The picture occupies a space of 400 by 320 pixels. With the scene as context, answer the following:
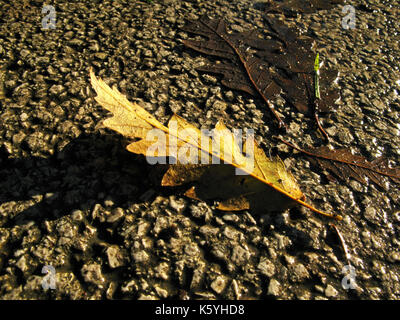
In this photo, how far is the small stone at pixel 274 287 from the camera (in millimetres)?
1062

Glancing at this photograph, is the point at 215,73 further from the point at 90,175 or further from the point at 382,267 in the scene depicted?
the point at 382,267

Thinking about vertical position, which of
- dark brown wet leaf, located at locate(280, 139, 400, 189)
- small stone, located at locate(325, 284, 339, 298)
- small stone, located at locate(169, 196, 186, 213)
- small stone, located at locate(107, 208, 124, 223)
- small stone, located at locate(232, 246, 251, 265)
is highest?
dark brown wet leaf, located at locate(280, 139, 400, 189)

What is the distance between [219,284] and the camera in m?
1.06

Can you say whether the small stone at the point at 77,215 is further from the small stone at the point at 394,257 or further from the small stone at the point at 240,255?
the small stone at the point at 394,257

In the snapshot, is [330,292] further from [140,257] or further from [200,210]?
[140,257]

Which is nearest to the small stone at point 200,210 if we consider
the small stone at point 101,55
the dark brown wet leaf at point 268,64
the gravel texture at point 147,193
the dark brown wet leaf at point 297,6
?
the gravel texture at point 147,193

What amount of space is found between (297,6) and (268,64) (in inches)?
36.1

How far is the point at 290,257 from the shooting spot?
1163mm

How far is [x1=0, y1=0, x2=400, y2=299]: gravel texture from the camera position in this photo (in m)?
1.06

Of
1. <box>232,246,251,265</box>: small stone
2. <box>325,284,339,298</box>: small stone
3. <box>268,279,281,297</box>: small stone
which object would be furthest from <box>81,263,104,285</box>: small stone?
<box>325,284,339,298</box>: small stone

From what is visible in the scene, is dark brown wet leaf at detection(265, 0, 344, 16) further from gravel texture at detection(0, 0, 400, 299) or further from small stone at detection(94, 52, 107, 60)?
small stone at detection(94, 52, 107, 60)

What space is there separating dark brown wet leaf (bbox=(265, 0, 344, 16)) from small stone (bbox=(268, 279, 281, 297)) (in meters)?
2.03

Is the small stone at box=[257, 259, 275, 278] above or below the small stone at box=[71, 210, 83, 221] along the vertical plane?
above

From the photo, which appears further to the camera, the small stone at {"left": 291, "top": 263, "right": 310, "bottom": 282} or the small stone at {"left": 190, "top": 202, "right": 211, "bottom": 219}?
the small stone at {"left": 190, "top": 202, "right": 211, "bottom": 219}
